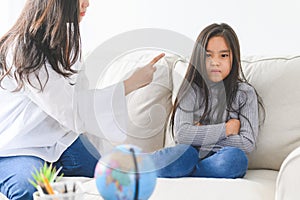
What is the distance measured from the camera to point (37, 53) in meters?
1.70

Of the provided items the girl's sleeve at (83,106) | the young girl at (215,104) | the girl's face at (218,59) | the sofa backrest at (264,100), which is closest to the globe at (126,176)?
the girl's sleeve at (83,106)

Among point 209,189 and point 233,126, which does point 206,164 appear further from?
point 209,189

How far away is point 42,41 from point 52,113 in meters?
0.22

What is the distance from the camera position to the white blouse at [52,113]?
5.07 feet

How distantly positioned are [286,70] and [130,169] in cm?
92

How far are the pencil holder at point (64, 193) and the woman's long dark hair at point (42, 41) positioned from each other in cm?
56

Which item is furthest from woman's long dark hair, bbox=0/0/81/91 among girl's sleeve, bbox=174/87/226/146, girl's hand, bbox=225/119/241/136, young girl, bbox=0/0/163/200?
girl's hand, bbox=225/119/241/136

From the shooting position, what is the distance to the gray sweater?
5.91 ft

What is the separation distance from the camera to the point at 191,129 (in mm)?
1818

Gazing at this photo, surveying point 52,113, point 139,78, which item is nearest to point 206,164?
point 139,78

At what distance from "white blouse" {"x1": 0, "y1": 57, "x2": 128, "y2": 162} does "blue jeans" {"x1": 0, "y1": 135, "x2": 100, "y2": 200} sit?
0.03 m

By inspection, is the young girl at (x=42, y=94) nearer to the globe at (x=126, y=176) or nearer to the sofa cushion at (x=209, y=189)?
the sofa cushion at (x=209, y=189)

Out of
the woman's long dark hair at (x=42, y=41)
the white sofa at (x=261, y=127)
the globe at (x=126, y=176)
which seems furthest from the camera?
the woman's long dark hair at (x=42, y=41)

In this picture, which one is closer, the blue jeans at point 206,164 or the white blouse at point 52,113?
the white blouse at point 52,113
